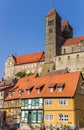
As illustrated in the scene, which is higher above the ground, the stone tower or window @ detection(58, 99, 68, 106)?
the stone tower

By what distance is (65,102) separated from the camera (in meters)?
56.6

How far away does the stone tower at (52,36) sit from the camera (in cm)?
11569

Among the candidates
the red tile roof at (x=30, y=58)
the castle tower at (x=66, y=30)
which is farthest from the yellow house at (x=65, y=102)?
the red tile roof at (x=30, y=58)

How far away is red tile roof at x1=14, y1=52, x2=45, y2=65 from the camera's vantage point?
431 feet

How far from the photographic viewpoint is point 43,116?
192 ft

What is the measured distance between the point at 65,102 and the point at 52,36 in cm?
6344

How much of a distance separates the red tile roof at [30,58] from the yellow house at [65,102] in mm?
70194

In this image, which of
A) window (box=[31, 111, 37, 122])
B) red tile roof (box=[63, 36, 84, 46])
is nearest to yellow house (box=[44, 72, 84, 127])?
window (box=[31, 111, 37, 122])

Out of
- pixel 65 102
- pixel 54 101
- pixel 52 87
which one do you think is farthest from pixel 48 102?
pixel 65 102

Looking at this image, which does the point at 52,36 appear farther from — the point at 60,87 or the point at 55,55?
the point at 60,87

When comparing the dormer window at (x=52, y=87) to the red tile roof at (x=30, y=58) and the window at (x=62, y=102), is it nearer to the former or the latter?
the window at (x=62, y=102)

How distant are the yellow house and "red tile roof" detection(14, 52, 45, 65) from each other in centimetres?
7019

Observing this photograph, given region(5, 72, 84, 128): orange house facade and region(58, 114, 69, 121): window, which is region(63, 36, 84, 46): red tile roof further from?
region(58, 114, 69, 121): window

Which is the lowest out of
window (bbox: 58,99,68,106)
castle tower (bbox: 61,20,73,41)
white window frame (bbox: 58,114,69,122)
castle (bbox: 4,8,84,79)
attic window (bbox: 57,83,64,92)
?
white window frame (bbox: 58,114,69,122)
